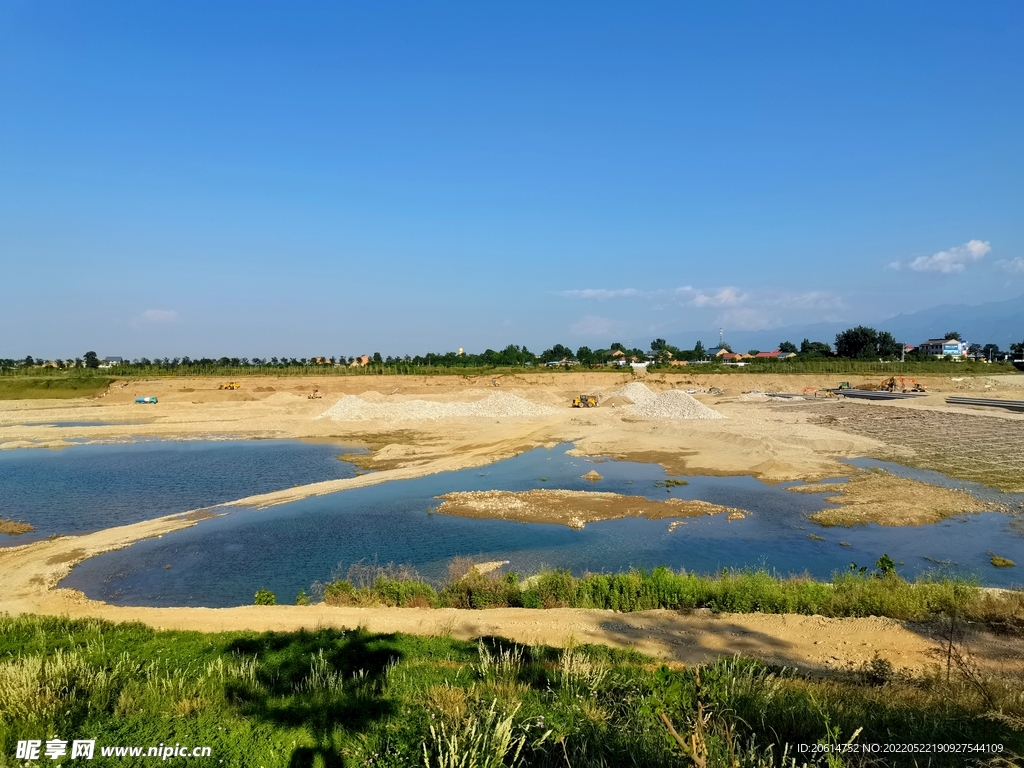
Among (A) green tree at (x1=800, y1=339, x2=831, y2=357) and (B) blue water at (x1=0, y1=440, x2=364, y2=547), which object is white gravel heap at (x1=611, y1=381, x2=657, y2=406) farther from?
(A) green tree at (x1=800, y1=339, x2=831, y2=357)

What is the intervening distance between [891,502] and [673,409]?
2990 centimetres

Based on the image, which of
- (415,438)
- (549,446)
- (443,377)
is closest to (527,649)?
(549,446)

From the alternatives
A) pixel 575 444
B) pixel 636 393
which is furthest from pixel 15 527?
pixel 636 393

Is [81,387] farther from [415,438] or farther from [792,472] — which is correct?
[792,472]

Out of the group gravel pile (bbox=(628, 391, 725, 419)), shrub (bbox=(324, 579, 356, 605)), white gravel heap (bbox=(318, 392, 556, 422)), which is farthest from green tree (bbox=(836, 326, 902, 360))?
shrub (bbox=(324, 579, 356, 605))

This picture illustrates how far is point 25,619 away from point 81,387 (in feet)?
250

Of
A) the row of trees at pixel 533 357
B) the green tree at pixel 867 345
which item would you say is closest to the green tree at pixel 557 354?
the row of trees at pixel 533 357

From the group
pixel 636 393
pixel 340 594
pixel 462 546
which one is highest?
pixel 636 393

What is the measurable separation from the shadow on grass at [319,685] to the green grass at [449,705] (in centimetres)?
3

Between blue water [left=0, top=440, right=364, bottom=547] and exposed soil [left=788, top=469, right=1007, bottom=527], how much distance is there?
2358 cm

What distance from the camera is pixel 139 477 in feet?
104

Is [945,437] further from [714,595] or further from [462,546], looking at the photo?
[462,546]

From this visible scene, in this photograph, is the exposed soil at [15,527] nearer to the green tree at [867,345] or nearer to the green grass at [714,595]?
the green grass at [714,595]

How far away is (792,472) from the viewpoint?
31.7 meters
